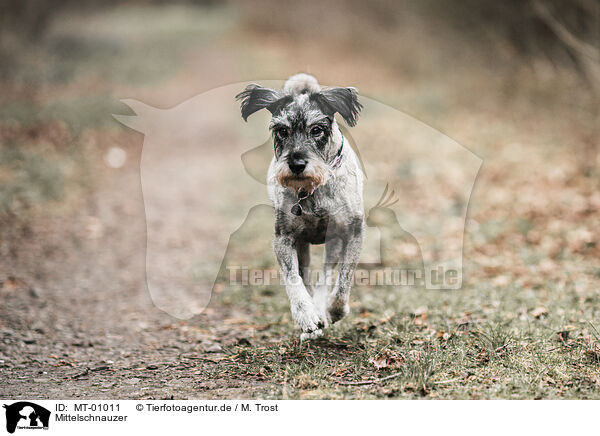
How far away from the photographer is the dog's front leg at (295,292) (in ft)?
10.9

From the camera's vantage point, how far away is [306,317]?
10.9 feet

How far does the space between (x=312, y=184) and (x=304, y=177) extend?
0.08 metres

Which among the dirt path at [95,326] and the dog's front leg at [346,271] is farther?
the dirt path at [95,326]

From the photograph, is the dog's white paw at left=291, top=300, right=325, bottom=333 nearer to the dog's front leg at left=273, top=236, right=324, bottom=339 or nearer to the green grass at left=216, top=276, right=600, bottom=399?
the dog's front leg at left=273, top=236, right=324, bottom=339

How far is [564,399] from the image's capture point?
3283mm

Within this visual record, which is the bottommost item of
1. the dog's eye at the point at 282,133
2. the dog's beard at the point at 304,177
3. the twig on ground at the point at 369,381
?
the twig on ground at the point at 369,381

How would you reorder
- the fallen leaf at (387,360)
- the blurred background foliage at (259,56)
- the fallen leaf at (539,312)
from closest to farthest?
1. the fallen leaf at (387,360)
2. the fallen leaf at (539,312)
3. the blurred background foliage at (259,56)

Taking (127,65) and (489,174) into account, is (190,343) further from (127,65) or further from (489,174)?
(127,65)

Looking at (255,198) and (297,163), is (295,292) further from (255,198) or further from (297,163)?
(255,198)

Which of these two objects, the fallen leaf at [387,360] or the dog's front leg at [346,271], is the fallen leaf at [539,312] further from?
the dog's front leg at [346,271]

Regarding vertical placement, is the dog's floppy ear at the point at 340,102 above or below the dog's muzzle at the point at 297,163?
above
